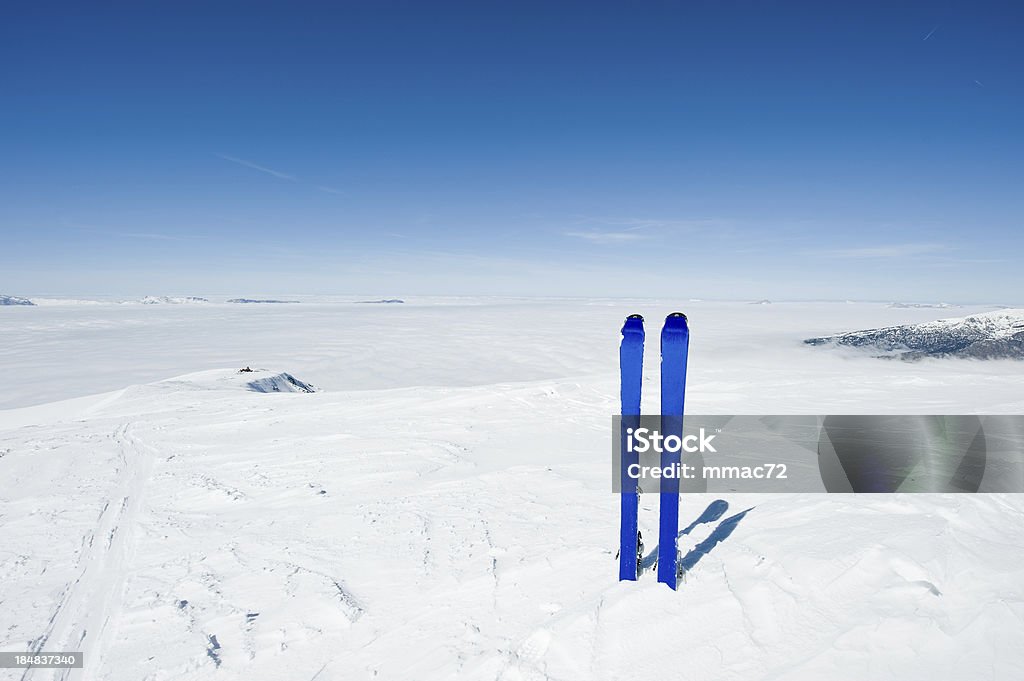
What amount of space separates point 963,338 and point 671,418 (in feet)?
151

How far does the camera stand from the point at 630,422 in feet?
12.8

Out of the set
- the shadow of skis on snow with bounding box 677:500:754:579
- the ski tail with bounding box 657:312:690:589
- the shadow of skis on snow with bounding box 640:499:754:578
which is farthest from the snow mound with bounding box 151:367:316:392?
the ski tail with bounding box 657:312:690:589

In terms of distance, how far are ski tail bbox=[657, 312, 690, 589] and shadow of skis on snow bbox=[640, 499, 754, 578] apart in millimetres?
219

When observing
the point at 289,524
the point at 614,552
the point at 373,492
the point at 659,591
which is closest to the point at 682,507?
the point at 614,552

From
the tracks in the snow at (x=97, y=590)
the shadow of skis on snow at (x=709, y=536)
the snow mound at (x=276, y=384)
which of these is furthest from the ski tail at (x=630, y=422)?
the snow mound at (x=276, y=384)

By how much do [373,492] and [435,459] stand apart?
168cm

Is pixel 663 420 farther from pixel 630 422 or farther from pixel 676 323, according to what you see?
pixel 676 323

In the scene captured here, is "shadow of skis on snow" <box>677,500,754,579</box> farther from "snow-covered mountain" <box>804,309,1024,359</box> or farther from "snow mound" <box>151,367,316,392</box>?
"snow-covered mountain" <box>804,309,1024,359</box>

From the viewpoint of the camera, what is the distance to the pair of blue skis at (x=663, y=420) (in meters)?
3.68

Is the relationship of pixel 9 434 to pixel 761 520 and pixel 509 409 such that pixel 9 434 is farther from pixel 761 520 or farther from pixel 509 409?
pixel 761 520

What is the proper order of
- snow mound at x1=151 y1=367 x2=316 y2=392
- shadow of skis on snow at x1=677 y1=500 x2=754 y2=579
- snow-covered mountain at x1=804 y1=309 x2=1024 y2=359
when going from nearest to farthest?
shadow of skis on snow at x1=677 y1=500 x2=754 y2=579
snow mound at x1=151 y1=367 x2=316 y2=392
snow-covered mountain at x1=804 y1=309 x2=1024 y2=359

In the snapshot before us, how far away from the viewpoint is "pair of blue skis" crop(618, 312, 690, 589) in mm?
3678

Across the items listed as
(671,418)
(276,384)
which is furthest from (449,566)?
(276,384)

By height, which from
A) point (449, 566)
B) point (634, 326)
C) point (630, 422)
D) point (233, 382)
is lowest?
point (233, 382)
